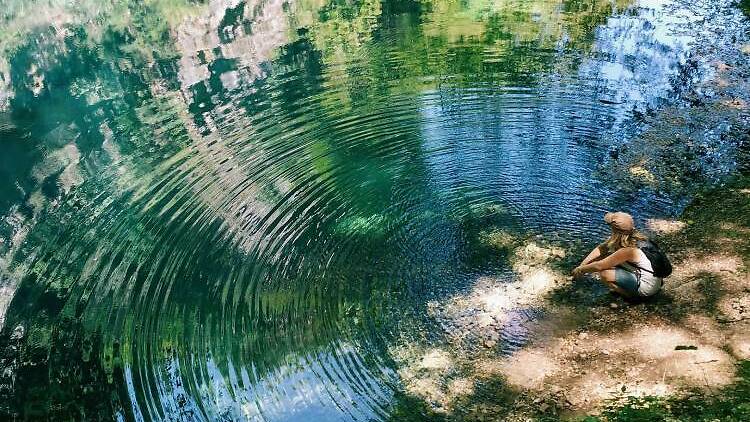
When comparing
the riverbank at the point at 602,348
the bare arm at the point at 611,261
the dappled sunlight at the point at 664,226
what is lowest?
the riverbank at the point at 602,348

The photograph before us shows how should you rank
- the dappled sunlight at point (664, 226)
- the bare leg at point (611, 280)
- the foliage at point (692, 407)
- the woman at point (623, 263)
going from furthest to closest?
the dappled sunlight at point (664, 226) < the bare leg at point (611, 280) < the woman at point (623, 263) < the foliage at point (692, 407)

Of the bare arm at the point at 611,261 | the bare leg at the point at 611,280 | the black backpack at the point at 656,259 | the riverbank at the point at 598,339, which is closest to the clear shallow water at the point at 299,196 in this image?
the riverbank at the point at 598,339

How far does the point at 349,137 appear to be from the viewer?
15.1 metres

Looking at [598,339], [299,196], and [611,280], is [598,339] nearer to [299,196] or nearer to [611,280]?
[611,280]

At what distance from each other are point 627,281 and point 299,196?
700 centimetres

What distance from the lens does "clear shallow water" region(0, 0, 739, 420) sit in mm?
8969

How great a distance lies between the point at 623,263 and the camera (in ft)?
26.7

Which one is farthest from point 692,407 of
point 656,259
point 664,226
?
point 664,226

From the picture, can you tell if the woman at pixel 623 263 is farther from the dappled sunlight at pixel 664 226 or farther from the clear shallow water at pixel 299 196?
the dappled sunlight at pixel 664 226

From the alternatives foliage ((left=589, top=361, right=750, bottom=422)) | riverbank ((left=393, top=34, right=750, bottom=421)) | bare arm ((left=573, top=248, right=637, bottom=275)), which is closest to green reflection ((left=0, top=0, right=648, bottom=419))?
riverbank ((left=393, top=34, right=750, bottom=421))

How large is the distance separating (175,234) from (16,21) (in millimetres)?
31416

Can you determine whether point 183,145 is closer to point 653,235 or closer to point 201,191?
point 201,191

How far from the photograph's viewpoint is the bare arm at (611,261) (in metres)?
7.92

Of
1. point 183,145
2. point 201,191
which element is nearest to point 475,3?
point 183,145
